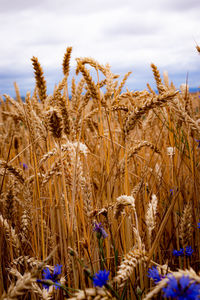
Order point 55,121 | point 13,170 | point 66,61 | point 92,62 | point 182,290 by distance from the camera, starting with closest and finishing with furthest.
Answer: point 182,290
point 55,121
point 13,170
point 92,62
point 66,61

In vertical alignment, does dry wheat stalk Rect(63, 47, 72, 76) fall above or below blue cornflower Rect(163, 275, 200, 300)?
above

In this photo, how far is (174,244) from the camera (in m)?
1.60

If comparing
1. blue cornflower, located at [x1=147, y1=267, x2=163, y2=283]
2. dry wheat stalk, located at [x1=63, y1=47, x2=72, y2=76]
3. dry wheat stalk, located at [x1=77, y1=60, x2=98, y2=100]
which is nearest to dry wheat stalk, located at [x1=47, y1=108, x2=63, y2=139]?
dry wheat stalk, located at [x1=77, y1=60, x2=98, y2=100]

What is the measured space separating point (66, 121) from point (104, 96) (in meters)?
0.25

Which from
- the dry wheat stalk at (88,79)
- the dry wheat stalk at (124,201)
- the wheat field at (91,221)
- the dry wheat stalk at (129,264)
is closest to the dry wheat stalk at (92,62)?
the wheat field at (91,221)

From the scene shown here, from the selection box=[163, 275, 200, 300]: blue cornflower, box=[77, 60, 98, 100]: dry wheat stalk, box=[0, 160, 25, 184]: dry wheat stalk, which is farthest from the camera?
box=[77, 60, 98, 100]: dry wheat stalk

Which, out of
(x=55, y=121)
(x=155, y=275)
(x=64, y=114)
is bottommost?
(x=155, y=275)

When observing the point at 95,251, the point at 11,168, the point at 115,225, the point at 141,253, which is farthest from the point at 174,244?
the point at 11,168

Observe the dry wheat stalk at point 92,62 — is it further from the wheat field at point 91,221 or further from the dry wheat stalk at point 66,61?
the dry wheat stalk at point 66,61

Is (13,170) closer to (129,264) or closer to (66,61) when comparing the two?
(129,264)

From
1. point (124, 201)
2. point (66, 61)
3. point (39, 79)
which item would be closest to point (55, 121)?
point (124, 201)

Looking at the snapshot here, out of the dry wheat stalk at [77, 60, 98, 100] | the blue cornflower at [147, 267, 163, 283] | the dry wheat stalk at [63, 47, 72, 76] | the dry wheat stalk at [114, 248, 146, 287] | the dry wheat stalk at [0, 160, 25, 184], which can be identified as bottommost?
the blue cornflower at [147, 267, 163, 283]

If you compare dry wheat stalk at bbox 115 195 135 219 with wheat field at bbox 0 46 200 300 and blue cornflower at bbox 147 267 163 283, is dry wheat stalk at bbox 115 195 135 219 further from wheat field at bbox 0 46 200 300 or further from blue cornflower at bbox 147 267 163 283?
blue cornflower at bbox 147 267 163 283

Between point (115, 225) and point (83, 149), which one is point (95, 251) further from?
point (83, 149)
